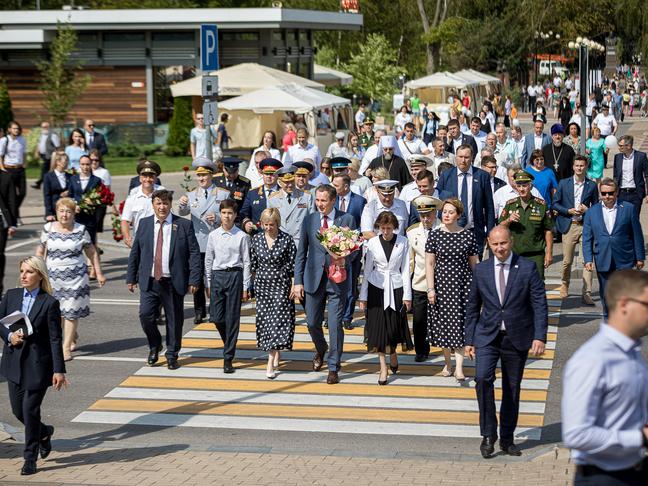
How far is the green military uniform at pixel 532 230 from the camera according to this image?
14.9 metres

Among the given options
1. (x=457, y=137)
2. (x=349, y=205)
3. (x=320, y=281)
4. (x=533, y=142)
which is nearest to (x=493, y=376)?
(x=320, y=281)

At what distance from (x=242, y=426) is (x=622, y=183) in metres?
10.4

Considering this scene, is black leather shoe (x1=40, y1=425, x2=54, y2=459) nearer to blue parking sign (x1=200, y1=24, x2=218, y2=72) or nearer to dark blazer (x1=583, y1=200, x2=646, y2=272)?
dark blazer (x1=583, y1=200, x2=646, y2=272)

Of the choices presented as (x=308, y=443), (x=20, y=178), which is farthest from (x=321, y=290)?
(x=20, y=178)

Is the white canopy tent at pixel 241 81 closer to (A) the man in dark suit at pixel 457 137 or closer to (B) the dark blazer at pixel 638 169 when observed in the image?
(A) the man in dark suit at pixel 457 137

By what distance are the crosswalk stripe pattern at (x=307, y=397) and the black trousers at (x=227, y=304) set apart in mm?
396

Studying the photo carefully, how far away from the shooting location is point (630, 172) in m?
19.7

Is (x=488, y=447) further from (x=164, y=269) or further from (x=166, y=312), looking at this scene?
(x=164, y=269)

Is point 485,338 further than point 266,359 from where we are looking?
No

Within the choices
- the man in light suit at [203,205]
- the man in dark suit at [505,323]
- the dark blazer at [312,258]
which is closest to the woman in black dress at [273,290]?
the dark blazer at [312,258]

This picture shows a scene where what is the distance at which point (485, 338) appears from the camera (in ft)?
33.9

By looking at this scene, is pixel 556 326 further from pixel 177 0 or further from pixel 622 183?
pixel 177 0

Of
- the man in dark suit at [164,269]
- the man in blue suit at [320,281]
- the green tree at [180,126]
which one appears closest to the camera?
the man in blue suit at [320,281]

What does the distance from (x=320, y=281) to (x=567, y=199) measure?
5346mm
